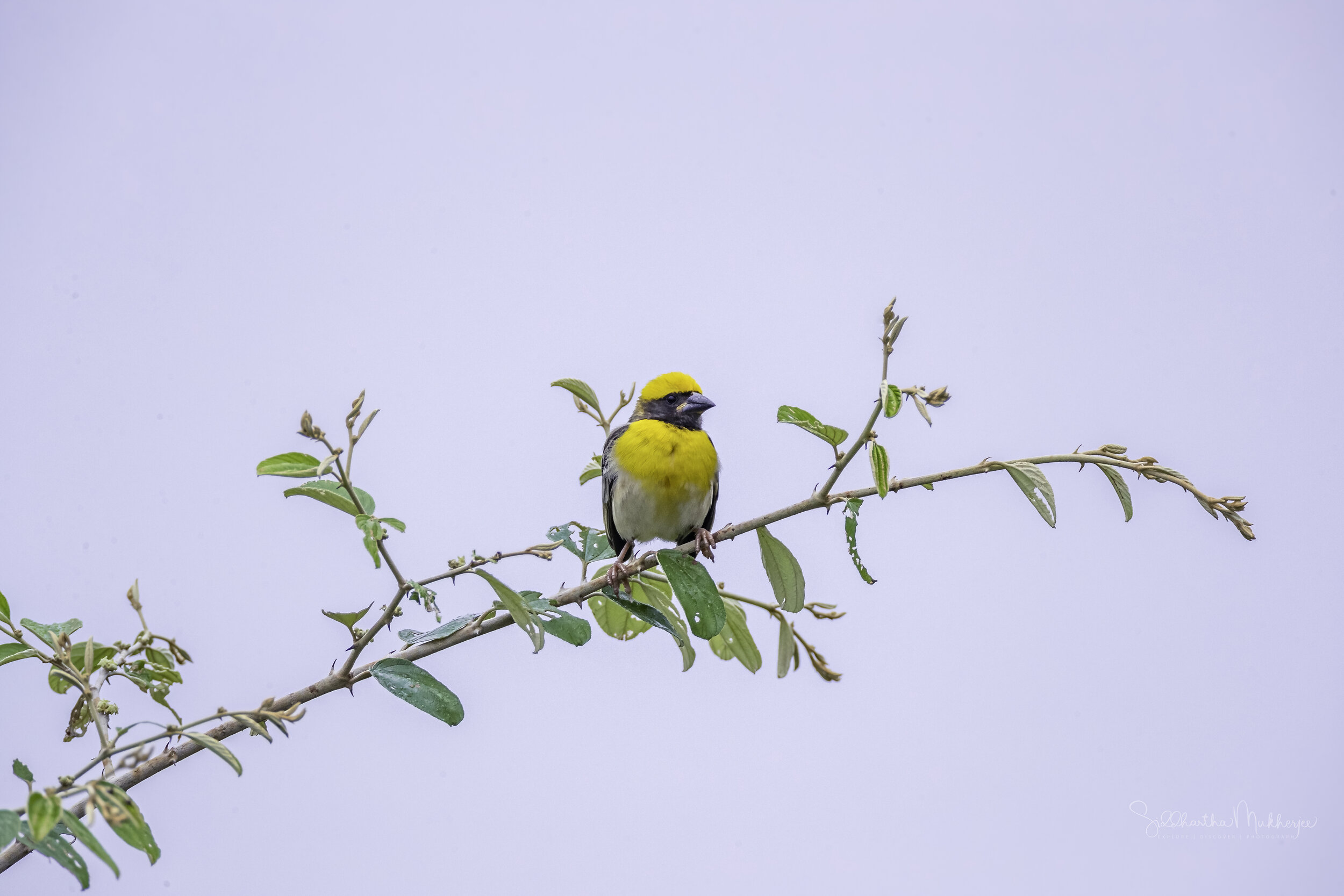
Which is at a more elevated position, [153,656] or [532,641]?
[532,641]

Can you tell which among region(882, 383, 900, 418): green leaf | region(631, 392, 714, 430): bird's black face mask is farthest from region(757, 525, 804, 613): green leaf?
region(631, 392, 714, 430): bird's black face mask

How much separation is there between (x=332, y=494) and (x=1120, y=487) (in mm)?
1676

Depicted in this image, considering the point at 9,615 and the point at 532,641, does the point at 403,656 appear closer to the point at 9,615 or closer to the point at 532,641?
the point at 532,641

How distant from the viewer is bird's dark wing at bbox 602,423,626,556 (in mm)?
4059

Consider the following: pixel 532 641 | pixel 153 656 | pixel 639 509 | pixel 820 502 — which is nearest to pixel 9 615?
pixel 153 656

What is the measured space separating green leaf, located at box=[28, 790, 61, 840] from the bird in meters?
2.32

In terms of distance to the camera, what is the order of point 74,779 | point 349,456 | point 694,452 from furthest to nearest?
1. point 694,452
2. point 349,456
3. point 74,779

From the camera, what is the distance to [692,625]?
7.98 feet

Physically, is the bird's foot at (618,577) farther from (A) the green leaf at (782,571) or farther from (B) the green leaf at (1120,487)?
(B) the green leaf at (1120,487)

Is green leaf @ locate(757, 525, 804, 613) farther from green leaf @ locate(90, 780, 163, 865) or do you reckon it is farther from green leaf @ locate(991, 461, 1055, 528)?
green leaf @ locate(90, 780, 163, 865)

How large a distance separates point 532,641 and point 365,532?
433mm

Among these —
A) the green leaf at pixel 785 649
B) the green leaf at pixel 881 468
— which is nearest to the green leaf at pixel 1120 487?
the green leaf at pixel 881 468

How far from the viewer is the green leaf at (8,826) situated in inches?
62.7

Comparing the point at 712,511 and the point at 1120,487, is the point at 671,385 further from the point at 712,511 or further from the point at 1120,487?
the point at 1120,487
